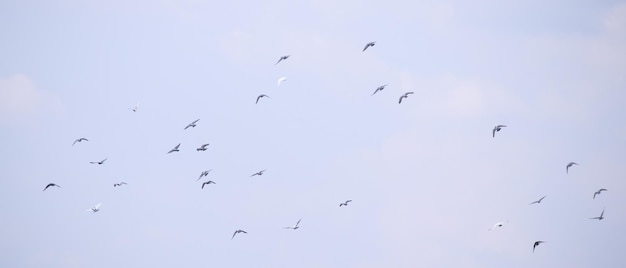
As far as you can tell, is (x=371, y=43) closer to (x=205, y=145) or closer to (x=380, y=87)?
(x=380, y=87)

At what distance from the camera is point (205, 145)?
116 metres

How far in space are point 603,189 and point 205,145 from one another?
43282mm

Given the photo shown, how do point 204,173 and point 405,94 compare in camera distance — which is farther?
point 204,173

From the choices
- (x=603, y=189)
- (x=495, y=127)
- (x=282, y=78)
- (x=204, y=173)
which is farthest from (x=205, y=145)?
(x=603, y=189)

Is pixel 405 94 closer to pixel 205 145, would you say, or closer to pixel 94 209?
pixel 205 145

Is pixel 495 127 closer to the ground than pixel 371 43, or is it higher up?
closer to the ground

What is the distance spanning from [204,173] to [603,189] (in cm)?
4348

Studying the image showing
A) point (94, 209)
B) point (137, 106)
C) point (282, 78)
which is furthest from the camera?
point (94, 209)

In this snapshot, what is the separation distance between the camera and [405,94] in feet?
368

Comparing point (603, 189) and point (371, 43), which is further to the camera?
point (603, 189)

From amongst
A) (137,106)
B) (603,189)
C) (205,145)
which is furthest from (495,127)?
(137,106)

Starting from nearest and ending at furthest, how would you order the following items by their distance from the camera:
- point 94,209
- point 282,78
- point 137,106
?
point 282,78 < point 137,106 < point 94,209

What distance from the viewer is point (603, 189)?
391 feet

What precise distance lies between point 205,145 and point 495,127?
99.2 ft
